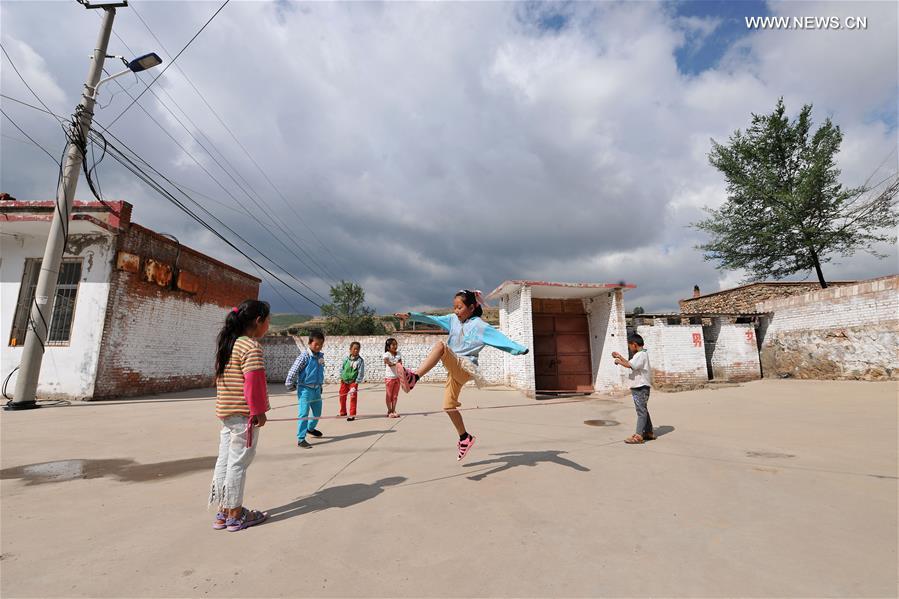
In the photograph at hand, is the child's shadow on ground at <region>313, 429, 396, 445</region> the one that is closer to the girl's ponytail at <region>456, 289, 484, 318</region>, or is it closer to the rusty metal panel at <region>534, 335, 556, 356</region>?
the girl's ponytail at <region>456, 289, 484, 318</region>

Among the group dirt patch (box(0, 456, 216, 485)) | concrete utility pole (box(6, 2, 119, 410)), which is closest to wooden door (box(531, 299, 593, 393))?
dirt patch (box(0, 456, 216, 485))

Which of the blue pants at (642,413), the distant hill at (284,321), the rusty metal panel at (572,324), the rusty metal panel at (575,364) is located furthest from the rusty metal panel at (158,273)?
the distant hill at (284,321)

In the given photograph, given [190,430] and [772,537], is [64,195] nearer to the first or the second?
[190,430]

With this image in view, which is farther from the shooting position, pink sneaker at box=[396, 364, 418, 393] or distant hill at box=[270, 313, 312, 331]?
distant hill at box=[270, 313, 312, 331]

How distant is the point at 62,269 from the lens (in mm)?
10438

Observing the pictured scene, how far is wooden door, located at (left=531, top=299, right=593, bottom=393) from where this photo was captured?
13.7 meters

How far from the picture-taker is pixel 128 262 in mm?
10430

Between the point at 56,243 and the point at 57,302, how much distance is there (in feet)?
8.39

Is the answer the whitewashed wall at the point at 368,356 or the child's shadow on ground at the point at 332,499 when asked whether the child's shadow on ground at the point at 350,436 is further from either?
the whitewashed wall at the point at 368,356

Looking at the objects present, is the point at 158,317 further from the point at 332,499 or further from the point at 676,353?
the point at 676,353

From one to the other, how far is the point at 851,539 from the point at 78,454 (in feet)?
24.5

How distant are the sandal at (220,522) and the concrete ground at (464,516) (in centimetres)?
8

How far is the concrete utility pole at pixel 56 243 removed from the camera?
26.9 ft

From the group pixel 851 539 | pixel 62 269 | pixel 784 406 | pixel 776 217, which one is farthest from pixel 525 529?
pixel 776 217
